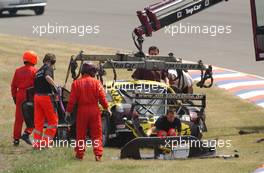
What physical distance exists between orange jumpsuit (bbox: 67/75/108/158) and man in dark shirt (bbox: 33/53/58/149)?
1.26 meters

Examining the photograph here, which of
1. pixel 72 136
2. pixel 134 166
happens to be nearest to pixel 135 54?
pixel 72 136

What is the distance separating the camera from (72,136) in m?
18.1

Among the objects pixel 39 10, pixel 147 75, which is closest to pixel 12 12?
pixel 39 10

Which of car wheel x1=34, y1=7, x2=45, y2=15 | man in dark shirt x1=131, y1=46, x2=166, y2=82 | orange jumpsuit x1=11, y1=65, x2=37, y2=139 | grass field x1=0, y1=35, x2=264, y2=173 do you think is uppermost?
car wheel x1=34, y1=7, x2=45, y2=15

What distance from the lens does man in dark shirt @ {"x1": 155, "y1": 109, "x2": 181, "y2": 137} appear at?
16969 mm

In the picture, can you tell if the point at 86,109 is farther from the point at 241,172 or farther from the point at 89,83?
the point at 241,172

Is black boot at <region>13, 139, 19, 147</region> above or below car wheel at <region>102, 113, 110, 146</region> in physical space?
below

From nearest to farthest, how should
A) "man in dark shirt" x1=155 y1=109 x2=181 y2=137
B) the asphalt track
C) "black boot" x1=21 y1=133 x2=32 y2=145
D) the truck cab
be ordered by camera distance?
"man in dark shirt" x1=155 y1=109 x2=181 y2=137 < "black boot" x1=21 y1=133 x2=32 y2=145 < the asphalt track < the truck cab

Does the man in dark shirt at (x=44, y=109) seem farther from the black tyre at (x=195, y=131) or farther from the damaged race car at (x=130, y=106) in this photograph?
the black tyre at (x=195, y=131)

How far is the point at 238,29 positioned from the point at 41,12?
8185mm

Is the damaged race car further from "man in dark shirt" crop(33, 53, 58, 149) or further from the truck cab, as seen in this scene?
the truck cab

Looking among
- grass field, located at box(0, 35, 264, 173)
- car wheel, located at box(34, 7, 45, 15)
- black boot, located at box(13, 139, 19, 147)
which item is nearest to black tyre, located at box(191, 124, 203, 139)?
grass field, located at box(0, 35, 264, 173)

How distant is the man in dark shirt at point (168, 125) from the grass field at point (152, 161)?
35.4 inches

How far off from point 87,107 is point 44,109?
1485 mm
